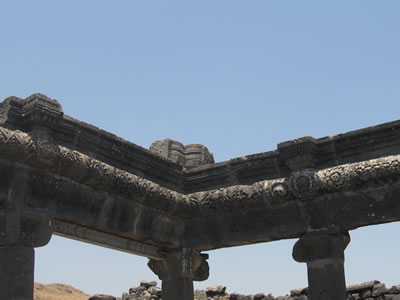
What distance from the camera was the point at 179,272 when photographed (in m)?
9.59

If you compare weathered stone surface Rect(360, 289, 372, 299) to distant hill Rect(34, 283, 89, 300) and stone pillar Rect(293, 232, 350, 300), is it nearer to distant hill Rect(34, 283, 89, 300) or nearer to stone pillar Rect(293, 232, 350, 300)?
stone pillar Rect(293, 232, 350, 300)

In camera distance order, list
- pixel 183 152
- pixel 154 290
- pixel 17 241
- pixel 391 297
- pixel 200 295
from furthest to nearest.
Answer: pixel 154 290 → pixel 200 295 → pixel 391 297 → pixel 183 152 → pixel 17 241

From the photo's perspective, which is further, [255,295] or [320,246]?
[255,295]

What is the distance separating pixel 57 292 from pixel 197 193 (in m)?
33.4

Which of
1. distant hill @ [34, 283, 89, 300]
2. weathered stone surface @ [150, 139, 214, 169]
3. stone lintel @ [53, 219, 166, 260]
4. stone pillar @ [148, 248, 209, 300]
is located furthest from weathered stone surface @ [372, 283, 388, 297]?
distant hill @ [34, 283, 89, 300]

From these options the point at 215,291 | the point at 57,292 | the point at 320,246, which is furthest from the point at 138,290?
the point at 57,292

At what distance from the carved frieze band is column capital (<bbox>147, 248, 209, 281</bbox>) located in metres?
0.62

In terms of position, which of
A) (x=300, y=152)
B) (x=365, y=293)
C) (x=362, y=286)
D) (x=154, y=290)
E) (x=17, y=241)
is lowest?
(x=365, y=293)

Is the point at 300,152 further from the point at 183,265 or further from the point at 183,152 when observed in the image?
the point at 183,265

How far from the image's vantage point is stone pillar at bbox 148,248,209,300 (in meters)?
9.59

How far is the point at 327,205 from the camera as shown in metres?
8.48

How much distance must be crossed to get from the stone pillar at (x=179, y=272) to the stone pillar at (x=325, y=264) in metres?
1.92

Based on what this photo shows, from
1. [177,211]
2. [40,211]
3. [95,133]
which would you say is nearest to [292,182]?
[177,211]

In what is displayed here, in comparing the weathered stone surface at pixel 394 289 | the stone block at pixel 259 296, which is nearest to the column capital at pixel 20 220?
the stone block at pixel 259 296
